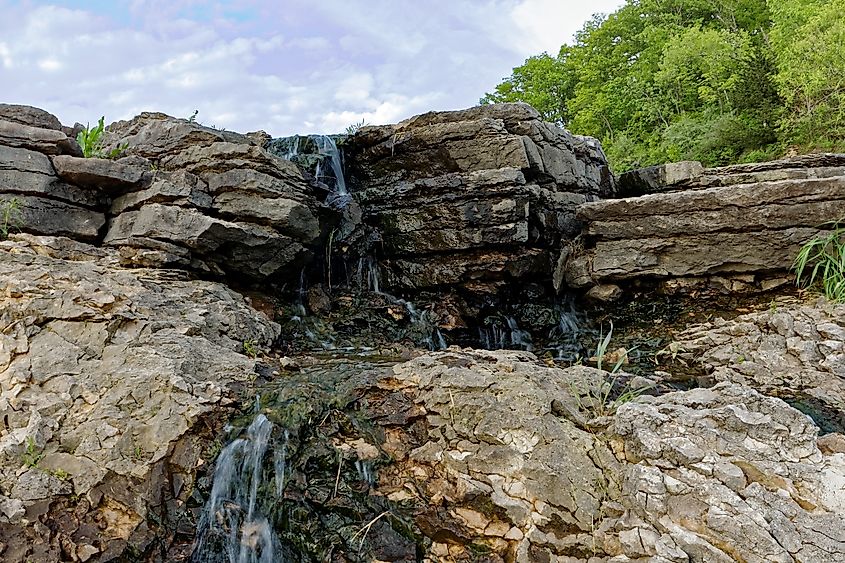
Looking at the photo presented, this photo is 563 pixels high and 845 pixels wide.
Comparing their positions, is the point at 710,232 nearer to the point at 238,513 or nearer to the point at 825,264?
the point at 825,264

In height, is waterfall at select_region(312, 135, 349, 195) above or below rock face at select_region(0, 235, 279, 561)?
above

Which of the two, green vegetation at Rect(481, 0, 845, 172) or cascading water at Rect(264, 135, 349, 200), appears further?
green vegetation at Rect(481, 0, 845, 172)

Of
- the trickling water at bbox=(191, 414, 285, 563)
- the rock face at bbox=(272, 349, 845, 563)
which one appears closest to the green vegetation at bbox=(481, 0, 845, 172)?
the rock face at bbox=(272, 349, 845, 563)

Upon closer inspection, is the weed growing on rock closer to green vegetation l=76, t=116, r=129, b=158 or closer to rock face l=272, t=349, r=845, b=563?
rock face l=272, t=349, r=845, b=563

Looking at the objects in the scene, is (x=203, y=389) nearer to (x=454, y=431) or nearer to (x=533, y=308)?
(x=454, y=431)

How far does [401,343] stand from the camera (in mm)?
7156

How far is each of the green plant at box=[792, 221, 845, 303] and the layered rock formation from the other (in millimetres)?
6310

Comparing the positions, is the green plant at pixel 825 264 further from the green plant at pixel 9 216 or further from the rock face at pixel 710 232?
the green plant at pixel 9 216

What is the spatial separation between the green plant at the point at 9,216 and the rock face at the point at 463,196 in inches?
176

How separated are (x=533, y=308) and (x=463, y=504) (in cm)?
543

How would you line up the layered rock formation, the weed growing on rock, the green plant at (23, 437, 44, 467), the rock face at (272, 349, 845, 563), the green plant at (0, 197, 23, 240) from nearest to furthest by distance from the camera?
the rock face at (272, 349, 845, 563) < the green plant at (23, 437, 44, 467) < the weed growing on rock < the green plant at (0, 197, 23, 240) < the layered rock formation

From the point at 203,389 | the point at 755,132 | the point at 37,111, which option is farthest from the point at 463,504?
the point at 755,132

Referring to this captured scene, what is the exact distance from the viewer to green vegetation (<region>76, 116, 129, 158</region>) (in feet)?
22.0

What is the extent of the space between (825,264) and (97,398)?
8150 millimetres
